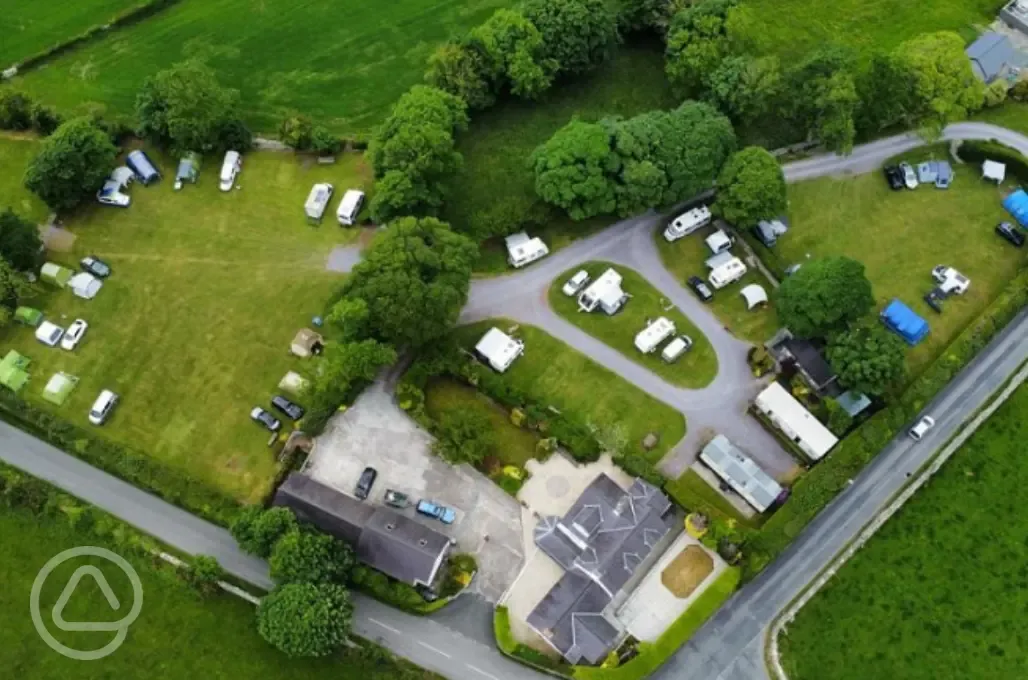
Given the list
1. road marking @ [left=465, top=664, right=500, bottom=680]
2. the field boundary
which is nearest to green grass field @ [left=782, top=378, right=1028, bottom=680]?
the field boundary

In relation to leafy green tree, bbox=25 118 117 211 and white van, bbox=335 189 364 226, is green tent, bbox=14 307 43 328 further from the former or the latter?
white van, bbox=335 189 364 226

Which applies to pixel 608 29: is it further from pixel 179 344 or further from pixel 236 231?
pixel 179 344

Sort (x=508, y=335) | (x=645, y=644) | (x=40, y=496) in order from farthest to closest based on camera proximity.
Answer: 1. (x=508, y=335)
2. (x=40, y=496)
3. (x=645, y=644)

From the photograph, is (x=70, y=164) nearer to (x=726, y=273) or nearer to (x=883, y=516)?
(x=726, y=273)

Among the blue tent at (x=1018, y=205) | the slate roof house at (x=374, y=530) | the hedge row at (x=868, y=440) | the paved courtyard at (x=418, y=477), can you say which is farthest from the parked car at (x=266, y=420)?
the blue tent at (x=1018, y=205)

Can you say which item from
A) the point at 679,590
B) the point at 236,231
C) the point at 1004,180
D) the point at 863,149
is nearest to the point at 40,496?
the point at 236,231

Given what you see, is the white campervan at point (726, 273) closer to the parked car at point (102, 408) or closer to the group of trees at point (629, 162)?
the group of trees at point (629, 162)
